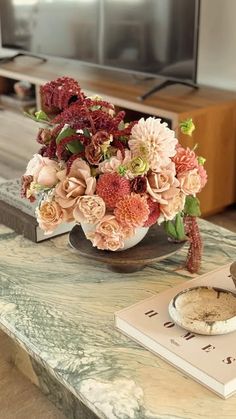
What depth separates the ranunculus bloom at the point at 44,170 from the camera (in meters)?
1.29

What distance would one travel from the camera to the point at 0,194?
173 centimetres

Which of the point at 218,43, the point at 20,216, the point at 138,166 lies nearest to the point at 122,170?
the point at 138,166

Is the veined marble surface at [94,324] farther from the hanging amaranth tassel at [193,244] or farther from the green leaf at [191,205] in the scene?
the green leaf at [191,205]

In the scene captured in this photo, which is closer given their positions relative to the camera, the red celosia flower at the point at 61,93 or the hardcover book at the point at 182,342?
the hardcover book at the point at 182,342

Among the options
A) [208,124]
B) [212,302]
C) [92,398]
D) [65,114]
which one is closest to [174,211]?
[212,302]

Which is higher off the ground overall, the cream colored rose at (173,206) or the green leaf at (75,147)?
the green leaf at (75,147)

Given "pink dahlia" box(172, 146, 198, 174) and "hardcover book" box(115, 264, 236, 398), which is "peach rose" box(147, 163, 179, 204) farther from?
"hardcover book" box(115, 264, 236, 398)

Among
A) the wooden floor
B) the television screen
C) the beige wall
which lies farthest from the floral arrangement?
the beige wall

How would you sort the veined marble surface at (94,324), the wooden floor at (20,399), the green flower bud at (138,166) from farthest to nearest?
the wooden floor at (20,399), the green flower bud at (138,166), the veined marble surface at (94,324)

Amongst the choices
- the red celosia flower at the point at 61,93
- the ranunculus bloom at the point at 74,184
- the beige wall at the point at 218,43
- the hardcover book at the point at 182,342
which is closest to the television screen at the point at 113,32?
the beige wall at the point at 218,43

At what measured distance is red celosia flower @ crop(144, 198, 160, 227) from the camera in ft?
4.17

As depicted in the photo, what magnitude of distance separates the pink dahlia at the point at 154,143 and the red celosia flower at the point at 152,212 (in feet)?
0.24

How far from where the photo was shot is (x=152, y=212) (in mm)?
1280

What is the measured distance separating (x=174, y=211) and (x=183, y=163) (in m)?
0.11
